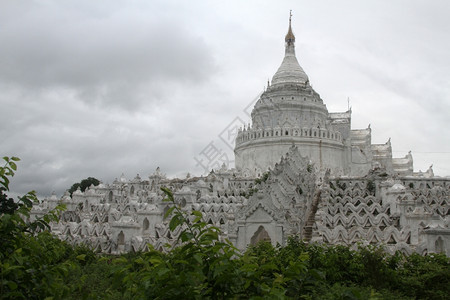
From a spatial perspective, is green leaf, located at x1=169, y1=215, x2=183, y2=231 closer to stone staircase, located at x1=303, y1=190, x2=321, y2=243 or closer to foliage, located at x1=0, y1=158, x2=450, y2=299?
foliage, located at x1=0, y1=158, x2=450, y2=299

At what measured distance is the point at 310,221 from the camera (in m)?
28.4

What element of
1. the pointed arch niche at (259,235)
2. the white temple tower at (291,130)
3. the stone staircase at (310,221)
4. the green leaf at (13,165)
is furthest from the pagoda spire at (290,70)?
the green leaf at (13,165)

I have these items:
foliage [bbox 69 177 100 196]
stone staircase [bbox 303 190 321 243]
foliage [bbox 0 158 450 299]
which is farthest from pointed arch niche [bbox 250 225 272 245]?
foliage [bbox 69 177 100 196]

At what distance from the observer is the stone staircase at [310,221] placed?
80.1 feet

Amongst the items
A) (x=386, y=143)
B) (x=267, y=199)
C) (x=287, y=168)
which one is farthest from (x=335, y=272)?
(x=386, y=143)

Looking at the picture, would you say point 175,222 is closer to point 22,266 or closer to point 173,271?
point 173,271

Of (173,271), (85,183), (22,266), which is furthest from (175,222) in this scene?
(85,183)

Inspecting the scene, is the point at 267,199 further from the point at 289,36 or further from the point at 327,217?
the point at 289,36

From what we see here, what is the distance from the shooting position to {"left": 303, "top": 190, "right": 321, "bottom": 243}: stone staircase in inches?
961

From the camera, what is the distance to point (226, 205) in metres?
30.8

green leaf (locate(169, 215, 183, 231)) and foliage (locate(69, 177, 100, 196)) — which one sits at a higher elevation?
foliage (locate(69, 177, 100, 196))

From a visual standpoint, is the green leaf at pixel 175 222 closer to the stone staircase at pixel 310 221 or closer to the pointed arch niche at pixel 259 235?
the pointed arch niche at pixel 259 235

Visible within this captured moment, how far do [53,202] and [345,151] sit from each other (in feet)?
124

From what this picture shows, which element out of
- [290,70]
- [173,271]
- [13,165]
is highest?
[290,70]
